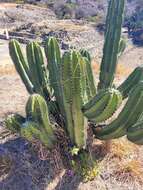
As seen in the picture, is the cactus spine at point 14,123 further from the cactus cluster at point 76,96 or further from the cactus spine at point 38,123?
the cactus spine at point 38,123

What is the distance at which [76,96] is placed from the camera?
4949 mm

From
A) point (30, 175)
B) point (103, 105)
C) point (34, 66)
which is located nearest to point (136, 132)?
point (103, 105)

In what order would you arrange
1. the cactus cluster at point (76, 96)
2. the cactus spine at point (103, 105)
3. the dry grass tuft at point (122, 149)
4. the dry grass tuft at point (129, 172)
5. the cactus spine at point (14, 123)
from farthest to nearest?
the dry grass tuft at point (122, 149)
the dry grass tuft at point (129, 172)
the cactus spine at point (14, 123)
the cactus cluster at point (76, 96)
the cactus spine at point (103, 105)

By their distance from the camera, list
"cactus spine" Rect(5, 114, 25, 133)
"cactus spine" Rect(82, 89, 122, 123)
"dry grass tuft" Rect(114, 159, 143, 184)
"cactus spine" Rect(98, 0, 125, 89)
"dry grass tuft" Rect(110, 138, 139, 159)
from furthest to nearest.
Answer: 1. "cactus spine" Rect(98, 0, 125, 89)
2. "dry grass tuft" Rect(110, 138, 139, 159)
3. "dry grass tuft" Rect(114, 159, 143, 184)
4. "cactus spine" Rect(5, 114, 25, 133)
5. "cactus spine" Rect(82, 89, 122, 123)

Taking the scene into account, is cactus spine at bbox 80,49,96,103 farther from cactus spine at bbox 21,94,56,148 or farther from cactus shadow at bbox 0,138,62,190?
cactus shadow at bbox 0,138,62,190

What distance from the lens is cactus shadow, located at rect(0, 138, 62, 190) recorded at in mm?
5410

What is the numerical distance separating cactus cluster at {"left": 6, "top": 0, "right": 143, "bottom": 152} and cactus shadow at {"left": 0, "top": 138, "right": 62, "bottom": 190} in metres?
0.48

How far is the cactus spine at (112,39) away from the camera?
6.07 m

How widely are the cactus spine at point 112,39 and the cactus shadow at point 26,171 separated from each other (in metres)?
1.54

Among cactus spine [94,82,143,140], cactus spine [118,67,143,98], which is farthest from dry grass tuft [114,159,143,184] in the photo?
cactus spine [118,67,143,98]

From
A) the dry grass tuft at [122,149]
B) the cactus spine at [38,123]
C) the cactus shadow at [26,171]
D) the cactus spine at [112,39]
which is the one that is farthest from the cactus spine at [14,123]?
the cactus spine at [112,39]

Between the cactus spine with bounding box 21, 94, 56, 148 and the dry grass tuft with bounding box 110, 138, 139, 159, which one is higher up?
the cactus spine with bounding box 21, 94, 56, 148

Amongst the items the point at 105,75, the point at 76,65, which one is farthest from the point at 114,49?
the point at 76,65

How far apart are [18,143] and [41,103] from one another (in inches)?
52.0
